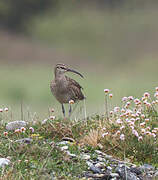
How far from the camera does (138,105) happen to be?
411 inches

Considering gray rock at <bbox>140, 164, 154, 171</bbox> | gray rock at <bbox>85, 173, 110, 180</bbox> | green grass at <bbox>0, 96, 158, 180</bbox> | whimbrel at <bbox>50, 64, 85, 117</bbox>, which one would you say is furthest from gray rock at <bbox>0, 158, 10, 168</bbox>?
whimbrel at <bbox>50, 64, 85, 117</bbox>

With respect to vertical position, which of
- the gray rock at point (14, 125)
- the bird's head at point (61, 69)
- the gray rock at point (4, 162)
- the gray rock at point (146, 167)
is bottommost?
the gray rock at point (146, 167)

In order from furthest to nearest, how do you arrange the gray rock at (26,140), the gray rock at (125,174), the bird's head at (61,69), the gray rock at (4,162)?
the bird's head at (61,69) → the gray rock at (26,140) → the gray rock at (125,174) → the gray rock at (4,162)

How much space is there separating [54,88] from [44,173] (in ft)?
17.2

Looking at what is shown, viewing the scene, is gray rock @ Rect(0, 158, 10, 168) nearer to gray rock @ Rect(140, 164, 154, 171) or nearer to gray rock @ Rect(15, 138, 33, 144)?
gray rock @ Rect(15, 138, 33, 144)

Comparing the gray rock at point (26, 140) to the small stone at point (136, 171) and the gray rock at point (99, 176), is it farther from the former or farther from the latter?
the small stone at point (136, 171)

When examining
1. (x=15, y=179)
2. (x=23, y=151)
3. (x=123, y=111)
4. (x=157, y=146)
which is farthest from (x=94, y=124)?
(x=15, y=179)

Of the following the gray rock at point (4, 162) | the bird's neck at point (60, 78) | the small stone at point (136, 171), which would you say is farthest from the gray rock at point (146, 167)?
the bird's neck at point (60, 78)

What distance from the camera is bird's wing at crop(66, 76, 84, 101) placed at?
13.1m

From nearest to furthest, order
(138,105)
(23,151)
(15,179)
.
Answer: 1. (15,179)
2. (23,151)
3. (138,105)

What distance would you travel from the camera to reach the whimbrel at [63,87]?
42.3ft

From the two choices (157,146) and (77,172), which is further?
(157,146)

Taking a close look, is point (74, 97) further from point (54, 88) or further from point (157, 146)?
point (157, 146)

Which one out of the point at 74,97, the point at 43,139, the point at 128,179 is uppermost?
the point at 74,97
